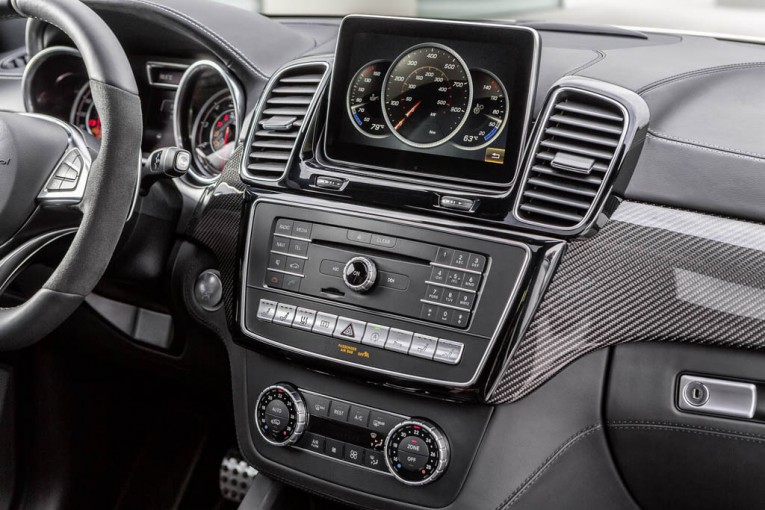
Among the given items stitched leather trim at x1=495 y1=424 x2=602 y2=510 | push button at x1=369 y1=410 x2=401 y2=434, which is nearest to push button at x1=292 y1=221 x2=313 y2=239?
push button at x1=369 y1=410 x2=401 y2=434

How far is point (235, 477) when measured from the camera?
76.7 inches

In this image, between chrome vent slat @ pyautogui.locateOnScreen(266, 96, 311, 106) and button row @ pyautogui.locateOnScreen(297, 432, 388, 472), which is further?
chrome vent slat @ pyautogui.locateOnScreen(266, 96, 311, 106)

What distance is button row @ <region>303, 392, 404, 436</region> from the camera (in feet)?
4.64

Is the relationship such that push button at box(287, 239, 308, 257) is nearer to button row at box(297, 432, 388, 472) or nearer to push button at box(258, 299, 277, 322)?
push button at box(258, 299, 277, 322)

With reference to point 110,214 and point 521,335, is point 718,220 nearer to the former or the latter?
point 521,335

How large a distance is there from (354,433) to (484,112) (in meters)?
0.60

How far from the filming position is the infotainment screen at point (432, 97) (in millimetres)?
1323

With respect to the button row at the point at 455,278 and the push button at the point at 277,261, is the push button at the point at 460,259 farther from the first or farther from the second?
the push button at the point at 277,261

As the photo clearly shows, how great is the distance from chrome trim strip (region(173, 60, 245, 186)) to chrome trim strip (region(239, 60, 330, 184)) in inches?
3.9

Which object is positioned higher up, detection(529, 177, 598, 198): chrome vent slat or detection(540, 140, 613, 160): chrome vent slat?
detection(540, 140, 613, 160): chrome vent slat

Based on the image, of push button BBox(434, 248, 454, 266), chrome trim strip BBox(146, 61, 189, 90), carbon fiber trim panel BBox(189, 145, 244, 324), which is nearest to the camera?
push button BBox(434, 248, 454, 266)

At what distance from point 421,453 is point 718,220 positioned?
23.8 inches

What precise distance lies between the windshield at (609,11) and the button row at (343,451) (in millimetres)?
763

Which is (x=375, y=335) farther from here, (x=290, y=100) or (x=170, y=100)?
(x=170, y=100)
